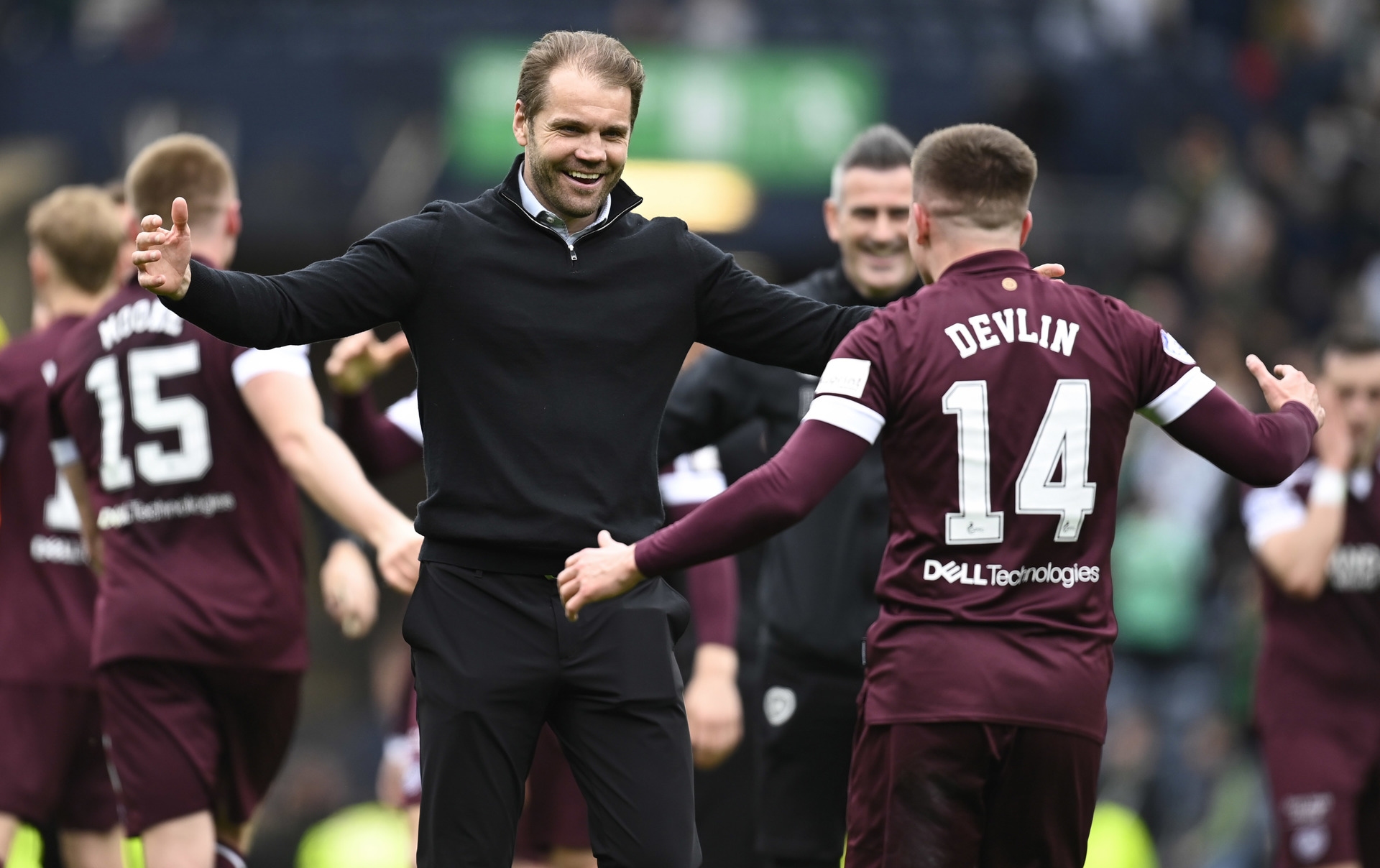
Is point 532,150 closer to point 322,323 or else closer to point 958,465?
point 322,323

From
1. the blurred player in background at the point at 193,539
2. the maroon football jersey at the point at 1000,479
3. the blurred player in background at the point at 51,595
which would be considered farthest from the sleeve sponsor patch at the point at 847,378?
the blurred player in background at the point at 51,595

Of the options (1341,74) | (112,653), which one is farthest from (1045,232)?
(112,653)

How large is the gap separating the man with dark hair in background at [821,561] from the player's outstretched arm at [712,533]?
5.55 feet

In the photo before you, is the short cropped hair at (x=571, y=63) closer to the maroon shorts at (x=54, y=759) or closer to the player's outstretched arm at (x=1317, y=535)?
the maroon shorts at (x=54, y=759)

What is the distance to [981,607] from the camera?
443 centimetres

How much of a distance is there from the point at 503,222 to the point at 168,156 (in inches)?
75.4

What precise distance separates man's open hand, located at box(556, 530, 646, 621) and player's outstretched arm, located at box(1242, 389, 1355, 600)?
3.57 metres

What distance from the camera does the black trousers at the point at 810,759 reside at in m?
6.05

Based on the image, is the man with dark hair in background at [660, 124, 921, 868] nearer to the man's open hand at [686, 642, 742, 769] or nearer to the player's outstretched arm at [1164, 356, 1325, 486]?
the man's open hand at [686, 642, 742, 769]

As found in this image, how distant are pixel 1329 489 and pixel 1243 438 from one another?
2.70 meters

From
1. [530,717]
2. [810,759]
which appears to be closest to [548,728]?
[810,759]

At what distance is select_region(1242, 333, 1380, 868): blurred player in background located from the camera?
6926mm

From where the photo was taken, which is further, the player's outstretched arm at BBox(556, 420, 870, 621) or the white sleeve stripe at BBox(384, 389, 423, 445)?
the white sleeve stripe at BBox(384, 389, 423, 445)

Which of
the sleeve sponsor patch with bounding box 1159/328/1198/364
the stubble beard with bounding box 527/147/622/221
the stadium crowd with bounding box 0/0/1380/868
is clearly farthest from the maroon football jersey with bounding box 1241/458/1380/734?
the stubble beard with bounding box 527/147/622/221
